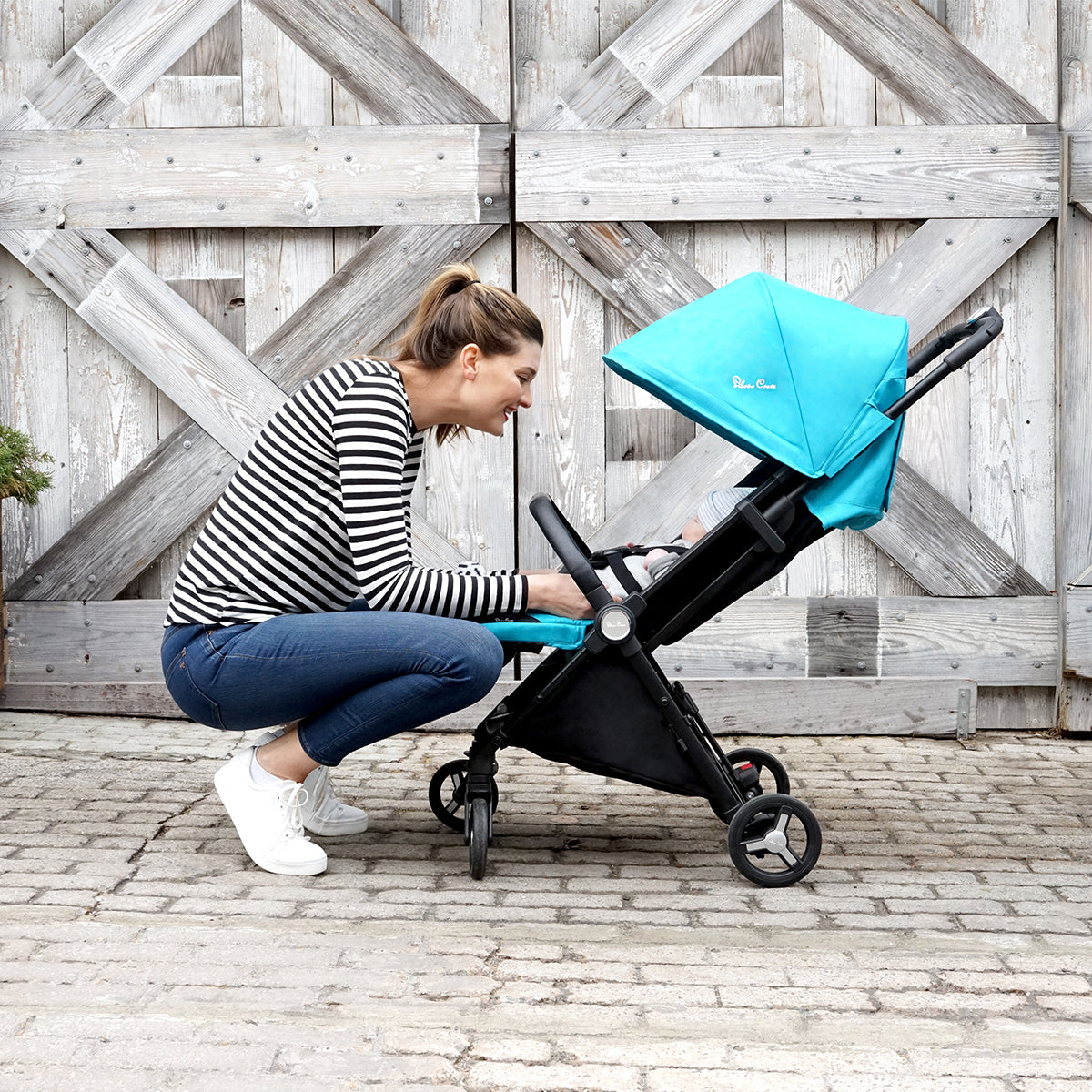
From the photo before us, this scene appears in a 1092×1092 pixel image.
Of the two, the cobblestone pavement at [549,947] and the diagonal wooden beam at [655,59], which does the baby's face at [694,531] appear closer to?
the cobblestone pavement at [549,947]

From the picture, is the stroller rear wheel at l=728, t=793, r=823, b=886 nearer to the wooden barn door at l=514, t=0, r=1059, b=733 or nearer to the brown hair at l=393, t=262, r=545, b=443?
the brown hair at l=393, t=262, r=545, b=443

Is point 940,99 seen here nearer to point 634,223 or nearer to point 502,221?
point 634,223

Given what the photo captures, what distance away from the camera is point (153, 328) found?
16.5 ft

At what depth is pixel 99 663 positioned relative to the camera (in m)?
5.12

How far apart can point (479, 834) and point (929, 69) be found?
3.51 metres

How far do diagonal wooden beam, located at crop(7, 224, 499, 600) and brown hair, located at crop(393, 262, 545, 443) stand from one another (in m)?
1.89

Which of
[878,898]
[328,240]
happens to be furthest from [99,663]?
[878,898]

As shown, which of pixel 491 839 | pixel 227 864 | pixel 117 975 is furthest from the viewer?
pixel 491 839

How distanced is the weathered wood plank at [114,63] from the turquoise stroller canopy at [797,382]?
116 inches

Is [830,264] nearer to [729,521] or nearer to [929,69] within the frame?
[929,69]

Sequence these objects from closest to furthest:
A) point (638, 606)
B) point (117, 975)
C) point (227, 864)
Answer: point (117, 975), point (638, 606), point (227, 864)

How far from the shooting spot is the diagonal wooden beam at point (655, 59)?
4918mm

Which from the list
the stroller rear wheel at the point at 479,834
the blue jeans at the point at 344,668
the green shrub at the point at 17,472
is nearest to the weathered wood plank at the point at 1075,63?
the blue jeans at the point at 344,668

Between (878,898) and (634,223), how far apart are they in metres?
2.87
